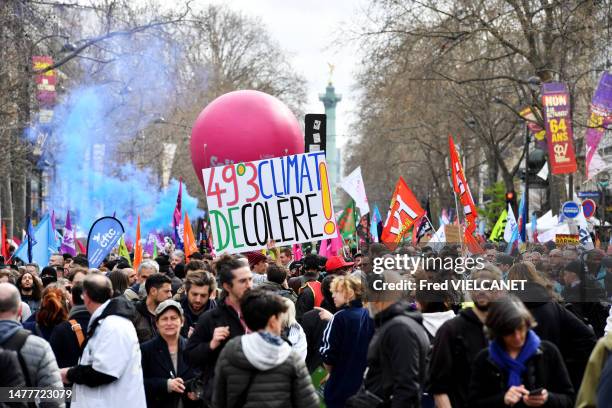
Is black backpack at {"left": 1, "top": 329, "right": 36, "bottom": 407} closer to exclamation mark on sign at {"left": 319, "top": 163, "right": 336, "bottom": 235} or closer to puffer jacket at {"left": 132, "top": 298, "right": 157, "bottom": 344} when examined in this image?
puffer jacket at {"left": 132, "top": 298, "right": 157, "bottom": 344}

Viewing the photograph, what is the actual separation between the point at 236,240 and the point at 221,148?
7790 millimetres

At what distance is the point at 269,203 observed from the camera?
13.1 meters

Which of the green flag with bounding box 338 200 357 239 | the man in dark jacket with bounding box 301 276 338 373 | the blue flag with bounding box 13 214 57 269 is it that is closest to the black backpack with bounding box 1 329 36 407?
the man in dark jacket with bounding box 301 276 338 373

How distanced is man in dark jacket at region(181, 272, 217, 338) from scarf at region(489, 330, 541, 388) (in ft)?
10.7

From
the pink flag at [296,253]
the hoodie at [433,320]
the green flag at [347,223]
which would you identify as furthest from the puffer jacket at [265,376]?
the green flag at [347,223]

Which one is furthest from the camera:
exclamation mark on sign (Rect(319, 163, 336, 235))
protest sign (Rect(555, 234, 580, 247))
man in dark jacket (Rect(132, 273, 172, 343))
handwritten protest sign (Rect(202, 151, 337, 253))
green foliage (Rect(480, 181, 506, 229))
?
green foliage (Rect(480, 181, 506, 229))

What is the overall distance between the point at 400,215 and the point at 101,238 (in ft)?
17.4

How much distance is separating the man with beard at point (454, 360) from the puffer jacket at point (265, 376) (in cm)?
80

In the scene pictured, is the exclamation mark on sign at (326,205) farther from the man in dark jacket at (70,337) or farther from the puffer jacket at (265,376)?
the puffer jacket at (265,376)

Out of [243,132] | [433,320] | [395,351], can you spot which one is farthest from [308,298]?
[243,132]

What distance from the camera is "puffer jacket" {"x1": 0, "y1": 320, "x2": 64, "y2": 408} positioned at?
6902mm

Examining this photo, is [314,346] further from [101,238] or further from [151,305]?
[101,238]

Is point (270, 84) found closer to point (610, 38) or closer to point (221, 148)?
point (610, 38)

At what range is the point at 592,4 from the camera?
27.2 metres
